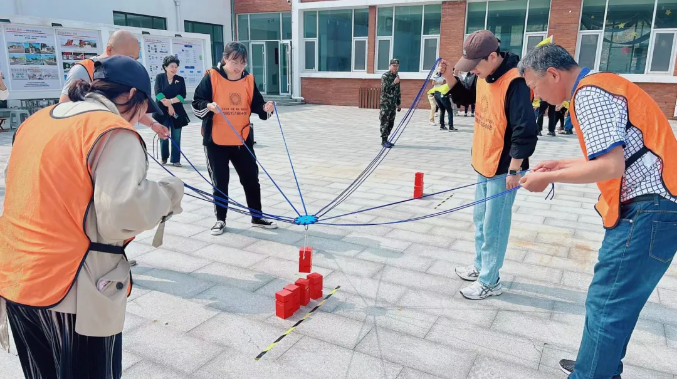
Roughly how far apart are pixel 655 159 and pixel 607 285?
58 cm

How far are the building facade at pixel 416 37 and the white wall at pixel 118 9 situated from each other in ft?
4.36

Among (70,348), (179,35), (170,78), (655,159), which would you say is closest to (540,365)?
(655,159)

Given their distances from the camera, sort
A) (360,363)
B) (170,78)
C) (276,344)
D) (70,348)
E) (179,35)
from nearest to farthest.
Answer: (70,348), (360,363), (276,344), (170,78), (179,35)

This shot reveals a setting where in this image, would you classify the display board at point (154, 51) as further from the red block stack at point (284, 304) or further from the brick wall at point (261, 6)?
the red block stack at point (284, 304)

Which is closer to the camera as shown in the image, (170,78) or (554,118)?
(170,78)

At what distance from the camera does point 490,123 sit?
3344mm

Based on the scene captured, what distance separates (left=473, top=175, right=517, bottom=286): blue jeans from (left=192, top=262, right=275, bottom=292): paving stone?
166cm

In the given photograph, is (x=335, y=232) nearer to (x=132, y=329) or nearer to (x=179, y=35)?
(x=132, y=329)

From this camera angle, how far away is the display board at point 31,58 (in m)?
12.0

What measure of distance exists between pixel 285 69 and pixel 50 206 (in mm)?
22796

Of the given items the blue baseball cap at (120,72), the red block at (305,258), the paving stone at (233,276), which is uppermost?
the blue baseball cap at (120,72)

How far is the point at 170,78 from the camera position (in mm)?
7898

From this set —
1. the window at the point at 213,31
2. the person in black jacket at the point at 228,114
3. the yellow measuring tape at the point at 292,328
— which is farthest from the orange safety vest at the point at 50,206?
the window at the point at 213,31

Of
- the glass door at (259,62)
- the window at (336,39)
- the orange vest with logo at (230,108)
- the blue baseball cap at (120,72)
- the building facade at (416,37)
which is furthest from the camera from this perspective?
the glass door at (259,62)
